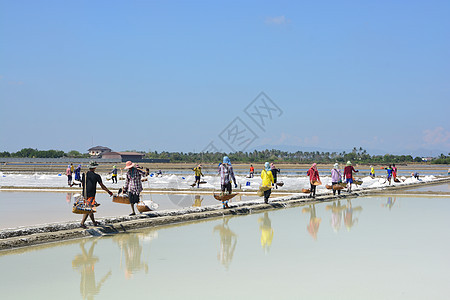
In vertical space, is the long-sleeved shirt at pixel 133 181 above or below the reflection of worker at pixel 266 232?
above

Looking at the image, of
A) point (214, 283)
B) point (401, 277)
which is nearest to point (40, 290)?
point (214, 283)

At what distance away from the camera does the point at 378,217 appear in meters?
12.7

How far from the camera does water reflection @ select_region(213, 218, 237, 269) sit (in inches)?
296

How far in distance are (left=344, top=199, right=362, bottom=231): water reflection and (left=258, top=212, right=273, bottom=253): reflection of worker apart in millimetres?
1654

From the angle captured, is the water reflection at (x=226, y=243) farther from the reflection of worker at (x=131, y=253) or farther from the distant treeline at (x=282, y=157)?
the distant treeline at (x=282, y=157)

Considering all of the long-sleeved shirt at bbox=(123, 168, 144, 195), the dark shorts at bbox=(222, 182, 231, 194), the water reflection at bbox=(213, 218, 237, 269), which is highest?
the long-sleeved shirt at bbox=(123, 168, 144, 195)

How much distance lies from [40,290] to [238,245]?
3.66 m

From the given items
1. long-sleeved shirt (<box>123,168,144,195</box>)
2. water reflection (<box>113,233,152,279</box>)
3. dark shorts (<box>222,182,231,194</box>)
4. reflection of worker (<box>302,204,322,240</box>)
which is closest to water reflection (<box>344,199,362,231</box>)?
reflection of worker (<box>302,204,322,240</box>)

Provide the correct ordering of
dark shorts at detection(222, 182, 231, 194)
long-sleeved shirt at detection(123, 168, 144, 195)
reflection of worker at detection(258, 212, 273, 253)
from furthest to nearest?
dark shorts at detection(222, 182, 231, 194) → long-sleeved shirt at detection(123, 168, 144, 195) → reflection of worker at detection(258, 212, 273, 253)

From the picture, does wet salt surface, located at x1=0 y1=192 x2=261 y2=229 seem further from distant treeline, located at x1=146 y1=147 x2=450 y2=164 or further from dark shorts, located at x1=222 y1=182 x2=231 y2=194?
distant treeline, located at x1=146 y1=147 x2=450 y2=164

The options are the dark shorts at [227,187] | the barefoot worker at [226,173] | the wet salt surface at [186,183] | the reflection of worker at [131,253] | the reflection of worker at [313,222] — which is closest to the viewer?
the reflection of worker at [131,253]

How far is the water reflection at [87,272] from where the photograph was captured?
579cm

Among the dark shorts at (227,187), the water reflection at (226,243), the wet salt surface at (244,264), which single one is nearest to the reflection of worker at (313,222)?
the wet salt surface at (244,264)

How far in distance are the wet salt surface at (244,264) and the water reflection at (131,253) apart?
0.05 ft
